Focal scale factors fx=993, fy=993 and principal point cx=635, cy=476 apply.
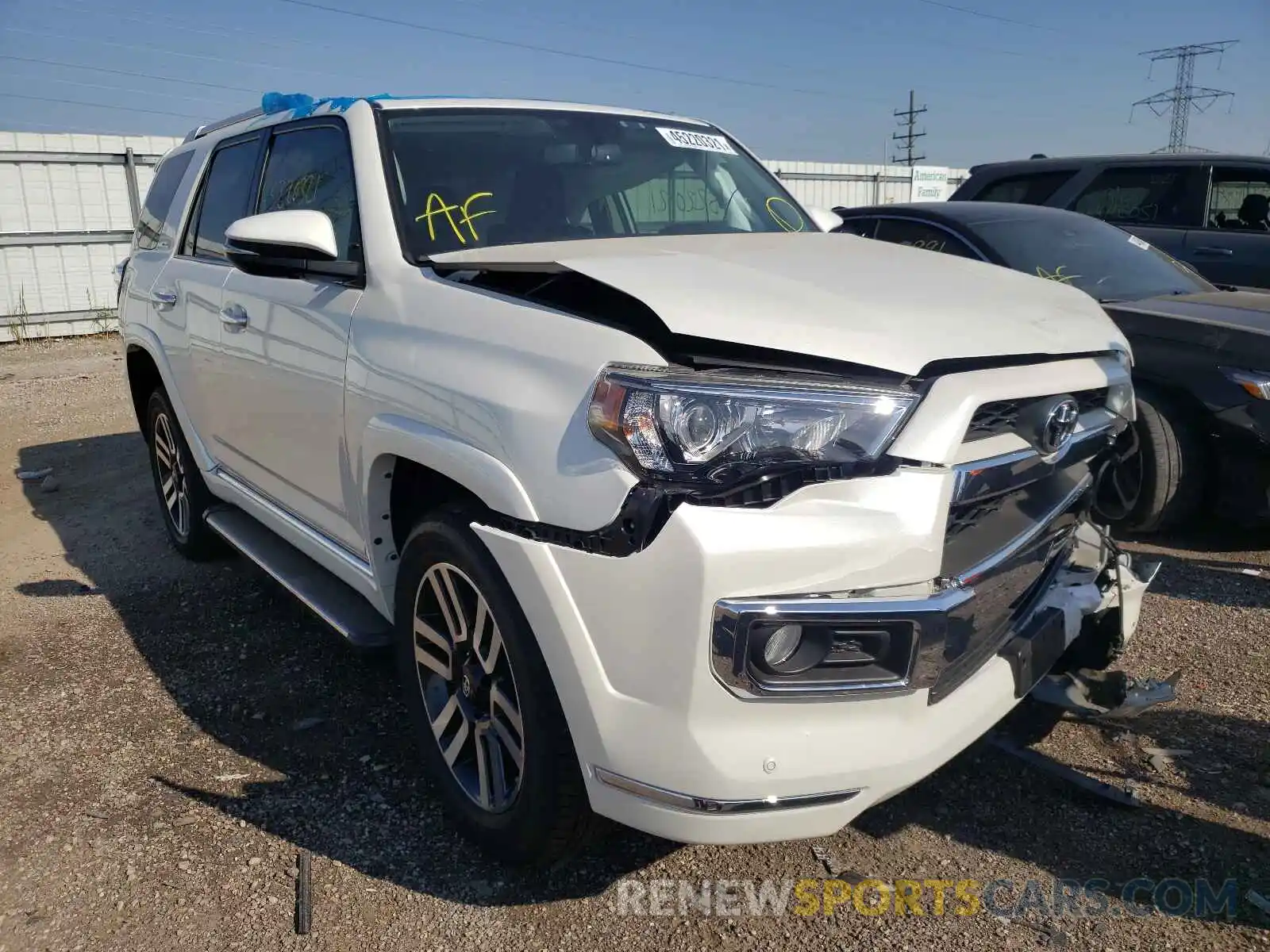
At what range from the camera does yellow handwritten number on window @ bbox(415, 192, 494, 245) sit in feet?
9.48

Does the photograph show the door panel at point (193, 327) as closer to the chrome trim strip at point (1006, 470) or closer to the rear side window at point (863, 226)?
the chrome trim strip at point (1006, 470)

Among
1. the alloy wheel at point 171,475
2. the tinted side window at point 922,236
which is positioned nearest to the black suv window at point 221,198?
the alloy wheel at point 171,475

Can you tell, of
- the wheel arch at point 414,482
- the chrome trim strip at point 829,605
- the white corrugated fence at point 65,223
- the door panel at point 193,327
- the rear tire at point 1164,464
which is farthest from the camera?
the white corrugated fence at point 65,223

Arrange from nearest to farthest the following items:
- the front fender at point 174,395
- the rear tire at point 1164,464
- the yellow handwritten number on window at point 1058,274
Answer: the front fender at point 174,395
the rear tire at point 1164,464
the yellow handwritten number on window at point 1058,274

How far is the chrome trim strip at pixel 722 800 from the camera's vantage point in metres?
1.94

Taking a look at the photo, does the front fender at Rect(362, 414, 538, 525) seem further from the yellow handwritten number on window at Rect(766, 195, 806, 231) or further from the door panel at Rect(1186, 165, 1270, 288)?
the door panel at Rect(1186, 165, 1270, 288)

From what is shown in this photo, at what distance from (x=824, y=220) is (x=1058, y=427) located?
6.43ft

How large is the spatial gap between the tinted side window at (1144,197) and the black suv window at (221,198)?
5993 millimetres

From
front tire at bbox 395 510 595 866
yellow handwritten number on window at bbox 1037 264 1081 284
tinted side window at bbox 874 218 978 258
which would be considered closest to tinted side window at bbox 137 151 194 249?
front tire at bbox 395 510 595 866

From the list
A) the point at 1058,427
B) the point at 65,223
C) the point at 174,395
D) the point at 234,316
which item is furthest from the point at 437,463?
the point at 65,223

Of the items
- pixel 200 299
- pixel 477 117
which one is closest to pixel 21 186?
pixel 200 299

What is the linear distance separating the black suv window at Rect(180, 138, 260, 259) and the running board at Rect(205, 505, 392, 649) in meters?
1.11

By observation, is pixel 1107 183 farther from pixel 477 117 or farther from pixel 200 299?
pixel 200 299

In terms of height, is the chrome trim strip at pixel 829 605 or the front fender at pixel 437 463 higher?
the front fender at pixel 437 463
